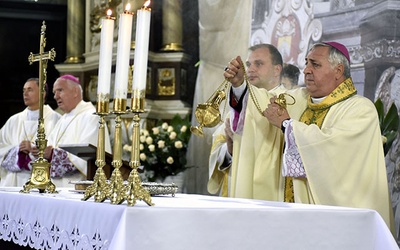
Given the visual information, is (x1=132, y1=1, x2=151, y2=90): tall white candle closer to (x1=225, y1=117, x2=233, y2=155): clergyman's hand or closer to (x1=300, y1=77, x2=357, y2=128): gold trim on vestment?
(x1=300, y1=77, x2=357, y2=128): gold trim on vestment

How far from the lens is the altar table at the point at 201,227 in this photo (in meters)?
2.74

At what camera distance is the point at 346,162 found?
4496 mm

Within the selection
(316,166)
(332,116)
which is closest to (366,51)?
(332,116)

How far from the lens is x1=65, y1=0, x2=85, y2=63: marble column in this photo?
32.2 feet

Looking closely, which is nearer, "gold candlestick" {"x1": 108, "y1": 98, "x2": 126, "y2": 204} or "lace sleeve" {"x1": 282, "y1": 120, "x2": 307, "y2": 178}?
"gold candlestick" {"x1": 108, "y1": 98, "x2": 126, "y2": 204}

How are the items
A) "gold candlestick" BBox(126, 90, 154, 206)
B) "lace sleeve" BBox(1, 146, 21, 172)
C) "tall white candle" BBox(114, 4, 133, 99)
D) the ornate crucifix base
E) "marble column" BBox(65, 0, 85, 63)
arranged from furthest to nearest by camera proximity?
"marble column" BBox(65, 0, 85, 63) → "lace sleeve" BBox(1, 146, 21, 172) → the ornate crucifix base → "tall white candle" BBox(114, 4, 133, 99) → "gold candlestick" BBox(126, 90, 154, 206)

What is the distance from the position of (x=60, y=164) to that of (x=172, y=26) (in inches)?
101

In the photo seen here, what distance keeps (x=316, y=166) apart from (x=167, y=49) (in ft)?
14.9

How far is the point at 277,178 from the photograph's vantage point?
4934 millimetres

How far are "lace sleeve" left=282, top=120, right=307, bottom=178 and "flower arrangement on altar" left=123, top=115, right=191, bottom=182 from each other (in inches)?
131

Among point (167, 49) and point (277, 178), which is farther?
point (167, 49)

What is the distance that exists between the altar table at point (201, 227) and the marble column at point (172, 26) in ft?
18.1

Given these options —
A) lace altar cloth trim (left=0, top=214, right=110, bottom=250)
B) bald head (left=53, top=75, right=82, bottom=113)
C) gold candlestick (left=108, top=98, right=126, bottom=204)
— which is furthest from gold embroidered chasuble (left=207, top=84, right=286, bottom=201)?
bald head (left=53, top=75, right=82, bottom=113)

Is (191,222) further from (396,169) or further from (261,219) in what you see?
(396,169)
